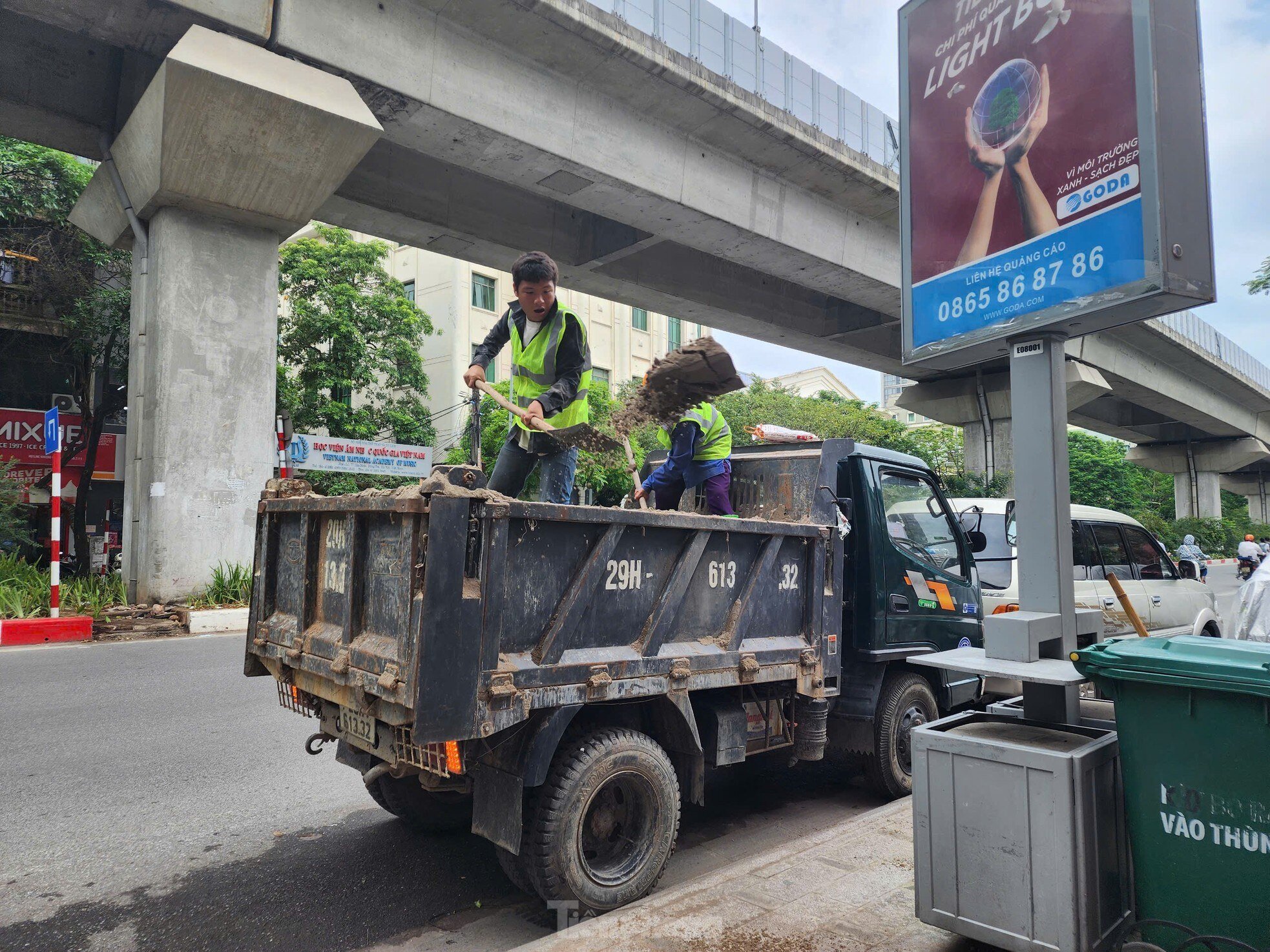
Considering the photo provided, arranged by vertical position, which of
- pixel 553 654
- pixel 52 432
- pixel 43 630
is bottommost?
pixel 43 630

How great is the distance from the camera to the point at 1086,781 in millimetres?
2646

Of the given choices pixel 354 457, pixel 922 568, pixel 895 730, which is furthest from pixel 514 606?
pixel 354 457

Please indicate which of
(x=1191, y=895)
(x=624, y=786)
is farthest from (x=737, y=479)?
(x=1191, y=895)

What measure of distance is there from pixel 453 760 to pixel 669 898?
1.03 meters

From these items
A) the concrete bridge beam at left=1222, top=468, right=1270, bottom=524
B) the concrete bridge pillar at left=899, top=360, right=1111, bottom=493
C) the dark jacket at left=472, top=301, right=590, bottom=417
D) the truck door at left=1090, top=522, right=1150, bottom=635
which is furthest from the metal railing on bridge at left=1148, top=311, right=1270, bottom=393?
the concrete bridge beam at left=1222, top=468, right=1270, bottom=524

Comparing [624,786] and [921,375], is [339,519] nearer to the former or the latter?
[624,786]

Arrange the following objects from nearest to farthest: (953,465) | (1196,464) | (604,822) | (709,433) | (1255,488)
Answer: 1. (604,822)
2. (709,433)
3. (953,465)
4. (1196,464)
5. (1255,488)

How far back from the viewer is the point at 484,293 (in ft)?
100.0

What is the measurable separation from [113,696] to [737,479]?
537 cm

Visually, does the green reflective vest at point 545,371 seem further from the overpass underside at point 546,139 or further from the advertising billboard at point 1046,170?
the overpass underside at point 546,139

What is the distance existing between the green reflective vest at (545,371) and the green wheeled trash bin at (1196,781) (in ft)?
8.65

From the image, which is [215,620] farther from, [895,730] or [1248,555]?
[1248,555]

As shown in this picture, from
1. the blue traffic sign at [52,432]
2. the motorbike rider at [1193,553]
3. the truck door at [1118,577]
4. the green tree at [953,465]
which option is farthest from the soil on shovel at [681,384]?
the green tree at [953,465]

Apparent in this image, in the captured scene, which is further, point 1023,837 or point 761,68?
point 761,68
